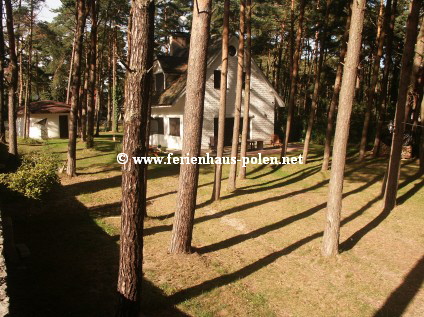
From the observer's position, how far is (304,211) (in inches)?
468

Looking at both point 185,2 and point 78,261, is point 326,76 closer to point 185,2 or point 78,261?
point 185,2

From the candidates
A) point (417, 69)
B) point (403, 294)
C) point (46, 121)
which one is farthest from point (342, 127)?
point (46, 121)

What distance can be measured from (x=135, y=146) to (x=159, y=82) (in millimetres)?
23518

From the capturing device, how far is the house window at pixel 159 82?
2676cm

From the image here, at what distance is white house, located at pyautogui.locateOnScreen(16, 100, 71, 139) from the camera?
32.8 m

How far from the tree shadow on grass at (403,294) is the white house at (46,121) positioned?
33.1 m

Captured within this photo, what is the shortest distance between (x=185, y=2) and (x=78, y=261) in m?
35.9

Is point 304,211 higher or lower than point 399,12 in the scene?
lower

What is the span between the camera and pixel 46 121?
33125 millimetres

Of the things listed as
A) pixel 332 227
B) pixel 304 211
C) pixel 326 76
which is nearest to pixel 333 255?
pixel 332 227

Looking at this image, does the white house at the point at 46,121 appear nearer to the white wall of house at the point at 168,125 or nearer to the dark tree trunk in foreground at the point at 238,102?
the white wall of house at the point at 168,125

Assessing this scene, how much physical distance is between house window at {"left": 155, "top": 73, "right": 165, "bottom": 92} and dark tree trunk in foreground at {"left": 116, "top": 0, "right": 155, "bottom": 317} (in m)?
22.7

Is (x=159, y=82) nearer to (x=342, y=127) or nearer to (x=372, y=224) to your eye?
(x=372, y=224)

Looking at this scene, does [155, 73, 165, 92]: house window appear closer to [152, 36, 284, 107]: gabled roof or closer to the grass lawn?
[152, 36, 284, 107]: gabled roof
